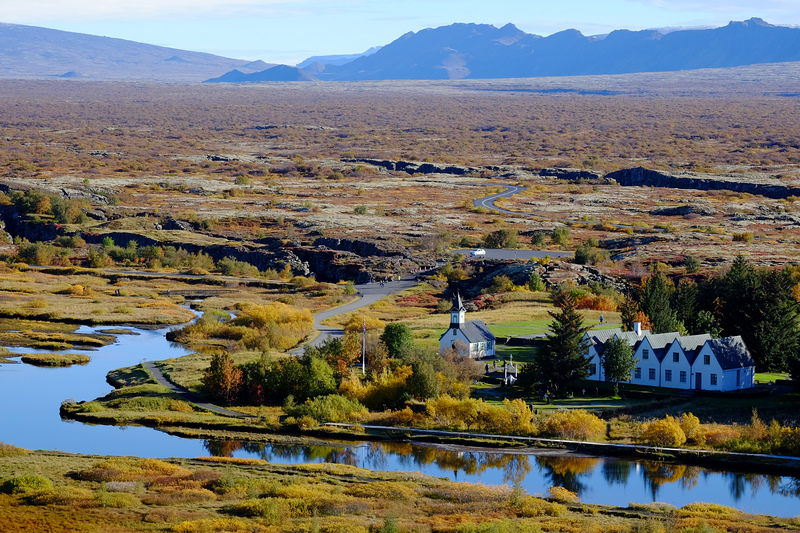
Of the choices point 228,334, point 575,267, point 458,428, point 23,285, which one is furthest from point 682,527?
point 23,285

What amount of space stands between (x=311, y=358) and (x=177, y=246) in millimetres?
63128

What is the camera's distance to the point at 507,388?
54.5 meters

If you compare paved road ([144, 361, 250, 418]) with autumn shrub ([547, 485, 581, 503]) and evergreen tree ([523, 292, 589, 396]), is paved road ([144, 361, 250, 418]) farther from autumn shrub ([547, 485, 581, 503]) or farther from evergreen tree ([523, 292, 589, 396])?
autumn shrub ([547, 485, 581, 503])

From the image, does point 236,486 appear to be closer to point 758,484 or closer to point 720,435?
point 758,484

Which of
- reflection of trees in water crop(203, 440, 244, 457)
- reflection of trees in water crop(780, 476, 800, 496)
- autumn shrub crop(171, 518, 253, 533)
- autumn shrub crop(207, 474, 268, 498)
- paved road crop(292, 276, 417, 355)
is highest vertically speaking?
autumn shrub crop(171, 518, 253, 533)

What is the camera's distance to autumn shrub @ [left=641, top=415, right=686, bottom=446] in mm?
44406

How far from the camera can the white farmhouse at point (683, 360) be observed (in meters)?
52.7

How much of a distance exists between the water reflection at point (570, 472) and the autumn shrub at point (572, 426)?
6.00 ft

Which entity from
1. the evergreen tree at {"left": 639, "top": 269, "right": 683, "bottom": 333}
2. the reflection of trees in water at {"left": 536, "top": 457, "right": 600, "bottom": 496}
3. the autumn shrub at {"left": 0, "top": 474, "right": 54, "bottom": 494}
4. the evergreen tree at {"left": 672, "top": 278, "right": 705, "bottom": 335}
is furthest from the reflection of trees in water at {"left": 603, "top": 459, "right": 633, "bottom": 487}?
the evergreen tree at {"left": 672, "top": 278, "right": 705, "bottom": 335}

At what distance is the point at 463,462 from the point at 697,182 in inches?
5765

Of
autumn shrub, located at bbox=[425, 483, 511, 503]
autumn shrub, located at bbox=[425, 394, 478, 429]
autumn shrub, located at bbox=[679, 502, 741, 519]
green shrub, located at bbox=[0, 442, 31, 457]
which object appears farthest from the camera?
autumn shrub, located at bbox=[425, 394, 478, 429]

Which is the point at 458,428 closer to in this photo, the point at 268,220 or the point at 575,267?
the point at 575,267

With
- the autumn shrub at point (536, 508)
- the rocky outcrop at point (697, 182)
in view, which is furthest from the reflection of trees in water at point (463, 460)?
the rocky outcrop at point (697, 182)

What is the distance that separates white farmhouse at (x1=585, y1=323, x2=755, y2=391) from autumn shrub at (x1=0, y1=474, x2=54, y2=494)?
2842 cm
